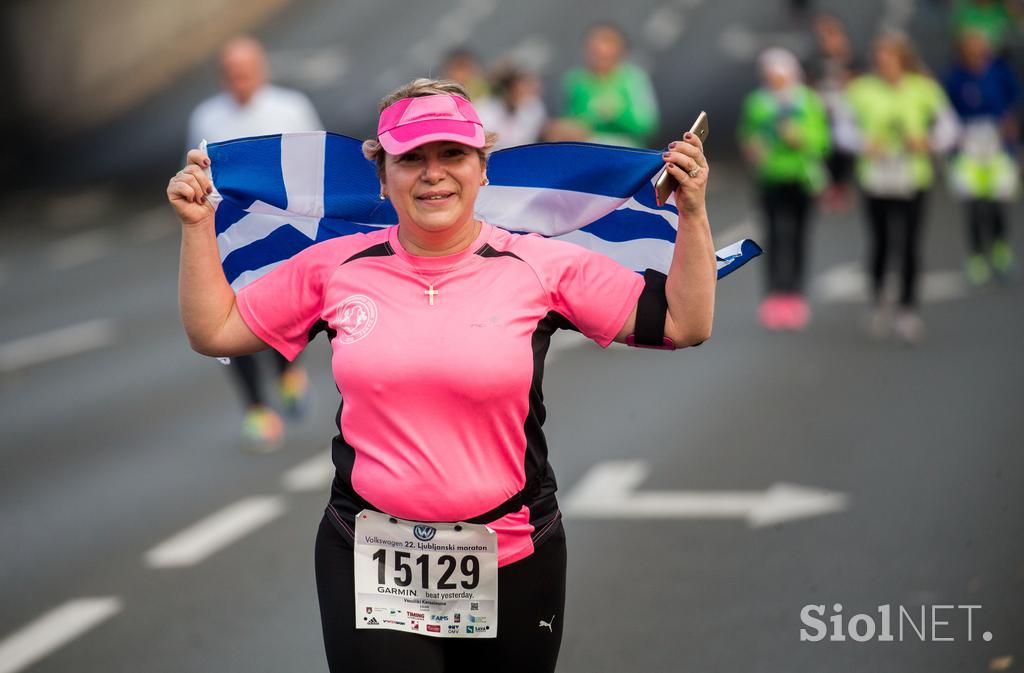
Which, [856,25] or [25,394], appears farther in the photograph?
[856,25]

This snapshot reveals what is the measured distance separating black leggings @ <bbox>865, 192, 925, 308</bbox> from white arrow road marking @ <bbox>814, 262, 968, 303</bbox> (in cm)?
145

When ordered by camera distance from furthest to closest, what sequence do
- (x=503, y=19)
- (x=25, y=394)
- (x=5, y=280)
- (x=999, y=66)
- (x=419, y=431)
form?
(x=503, y=19)
(x=5, y=280)
(x=999, y=66)
(x=25, y=394)
(x=419, y=431)

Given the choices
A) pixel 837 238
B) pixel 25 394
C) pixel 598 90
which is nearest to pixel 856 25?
pixel 837 238

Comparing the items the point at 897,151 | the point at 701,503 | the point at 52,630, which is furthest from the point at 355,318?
the point at 897,151

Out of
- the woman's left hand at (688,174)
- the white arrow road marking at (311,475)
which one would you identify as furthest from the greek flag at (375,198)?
the white arrow road marking at (311,475)

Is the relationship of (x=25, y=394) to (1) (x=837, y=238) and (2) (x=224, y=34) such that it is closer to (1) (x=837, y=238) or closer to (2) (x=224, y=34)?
(1) (x=837, y=238)

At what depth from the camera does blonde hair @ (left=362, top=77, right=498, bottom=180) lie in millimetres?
4672

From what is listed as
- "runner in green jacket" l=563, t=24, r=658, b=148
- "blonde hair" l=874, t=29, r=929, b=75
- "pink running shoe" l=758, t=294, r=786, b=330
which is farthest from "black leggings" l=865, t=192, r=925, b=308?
"runner in green jacket" l=563, t=24, r=658, b=148

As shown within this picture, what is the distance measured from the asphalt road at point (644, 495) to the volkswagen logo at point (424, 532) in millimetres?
2543

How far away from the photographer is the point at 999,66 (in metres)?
16.3

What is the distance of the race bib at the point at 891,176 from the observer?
1425 cm

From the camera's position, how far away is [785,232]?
14898mm

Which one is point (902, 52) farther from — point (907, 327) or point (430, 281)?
point (430, 281)

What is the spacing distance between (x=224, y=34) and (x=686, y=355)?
27599mm
